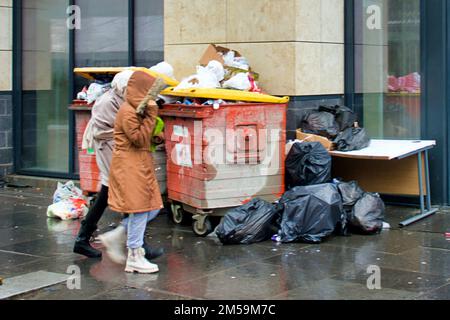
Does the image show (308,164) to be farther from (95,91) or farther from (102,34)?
(102,34)

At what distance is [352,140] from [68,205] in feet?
11.1

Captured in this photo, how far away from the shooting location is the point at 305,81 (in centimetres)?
941

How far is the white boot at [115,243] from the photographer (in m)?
7.10

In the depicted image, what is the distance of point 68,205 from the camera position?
31.5 ft

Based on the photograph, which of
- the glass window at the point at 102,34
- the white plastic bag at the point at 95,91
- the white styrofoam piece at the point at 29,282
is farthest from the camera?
the glass window at the point at 102,34

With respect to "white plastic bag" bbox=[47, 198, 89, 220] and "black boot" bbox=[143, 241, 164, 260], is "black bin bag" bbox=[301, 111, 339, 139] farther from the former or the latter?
"white plastic bag" bbox=[47, 198, 89, 220]

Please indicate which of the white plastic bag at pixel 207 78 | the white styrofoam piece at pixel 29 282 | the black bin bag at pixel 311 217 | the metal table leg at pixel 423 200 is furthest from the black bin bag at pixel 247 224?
the white styrofoam piece at pixel 29 282

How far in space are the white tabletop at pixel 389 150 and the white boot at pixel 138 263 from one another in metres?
2.76

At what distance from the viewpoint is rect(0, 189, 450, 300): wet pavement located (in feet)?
20.5

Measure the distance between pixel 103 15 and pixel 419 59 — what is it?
4.52 metres

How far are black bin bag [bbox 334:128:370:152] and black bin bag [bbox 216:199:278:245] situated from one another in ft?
4.34

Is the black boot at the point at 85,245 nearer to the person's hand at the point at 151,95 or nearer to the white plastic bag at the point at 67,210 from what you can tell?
the person's hand at the point at 151,95

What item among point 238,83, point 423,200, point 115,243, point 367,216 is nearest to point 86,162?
point 238,83
